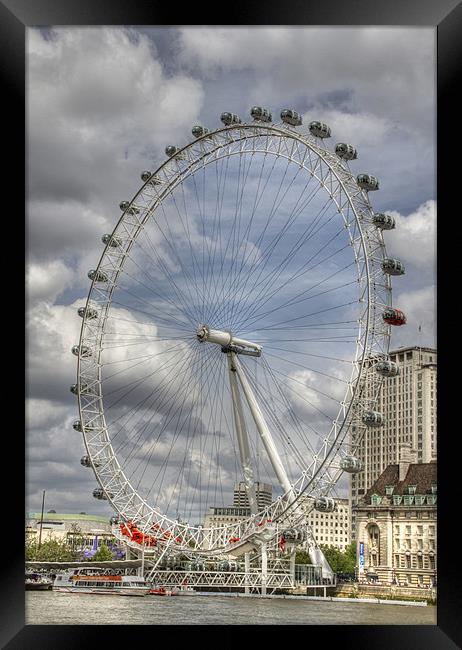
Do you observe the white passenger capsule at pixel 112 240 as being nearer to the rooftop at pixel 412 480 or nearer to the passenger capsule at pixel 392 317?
the passenger capsule at pixel 392 317

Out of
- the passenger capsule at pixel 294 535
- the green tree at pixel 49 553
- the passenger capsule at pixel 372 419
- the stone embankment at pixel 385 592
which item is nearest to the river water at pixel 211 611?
the passenger capsule at pixel 294 535

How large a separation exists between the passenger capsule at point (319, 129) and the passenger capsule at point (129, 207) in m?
6.18

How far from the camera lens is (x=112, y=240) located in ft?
83.5

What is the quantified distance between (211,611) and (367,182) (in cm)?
953

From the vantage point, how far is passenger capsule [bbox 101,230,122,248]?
1001 inches

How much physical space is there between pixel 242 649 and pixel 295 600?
47.5 feet

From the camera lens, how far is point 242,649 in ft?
31.8

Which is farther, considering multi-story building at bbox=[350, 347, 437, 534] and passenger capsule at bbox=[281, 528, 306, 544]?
multi-story building at bbox=[350, 347, 437, 534]

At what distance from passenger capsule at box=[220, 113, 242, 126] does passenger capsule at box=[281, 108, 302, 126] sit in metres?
1.81

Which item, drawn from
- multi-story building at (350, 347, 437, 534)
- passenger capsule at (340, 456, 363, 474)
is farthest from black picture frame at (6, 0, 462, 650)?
multi-story building at (350, 347, 437, 534)

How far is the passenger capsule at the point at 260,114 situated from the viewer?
21.8m

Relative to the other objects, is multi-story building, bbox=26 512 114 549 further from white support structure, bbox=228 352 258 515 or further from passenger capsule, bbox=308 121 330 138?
passenger capsule, bbox=308 121 330 138
